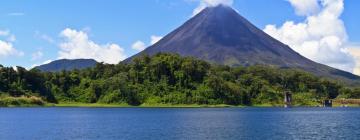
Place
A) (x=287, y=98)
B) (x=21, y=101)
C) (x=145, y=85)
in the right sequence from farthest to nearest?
(x=287, y=98) < (x=145, y=85) < (x=21, y=101)

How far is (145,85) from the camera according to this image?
6836 inches

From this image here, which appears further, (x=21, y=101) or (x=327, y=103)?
(x=327, y=103)

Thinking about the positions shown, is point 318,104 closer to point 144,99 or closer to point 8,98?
point 144,99

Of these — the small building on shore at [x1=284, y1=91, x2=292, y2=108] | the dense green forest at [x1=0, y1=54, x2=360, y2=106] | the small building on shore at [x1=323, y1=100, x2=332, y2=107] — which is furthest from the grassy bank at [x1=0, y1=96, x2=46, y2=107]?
the small building on shore at [x1=323, y1=100, x2=332, y2=107]

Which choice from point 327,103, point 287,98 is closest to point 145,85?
point 287,98

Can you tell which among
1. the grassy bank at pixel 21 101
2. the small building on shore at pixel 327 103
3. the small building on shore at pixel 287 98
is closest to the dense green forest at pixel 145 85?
the grassy bank at pixel 21 101

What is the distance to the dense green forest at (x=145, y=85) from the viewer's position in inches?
6526

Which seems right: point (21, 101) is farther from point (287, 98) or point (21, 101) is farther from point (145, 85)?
point (287, 98)

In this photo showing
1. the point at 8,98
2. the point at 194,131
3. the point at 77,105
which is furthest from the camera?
the point at 77,105

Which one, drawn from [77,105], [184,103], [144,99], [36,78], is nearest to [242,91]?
[184,103]

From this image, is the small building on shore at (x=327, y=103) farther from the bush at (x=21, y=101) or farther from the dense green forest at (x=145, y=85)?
the bush at (x=21, y=101)

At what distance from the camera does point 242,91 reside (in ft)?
567

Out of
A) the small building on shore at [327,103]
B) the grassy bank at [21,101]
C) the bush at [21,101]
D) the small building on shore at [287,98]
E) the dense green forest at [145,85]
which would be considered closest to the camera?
the grassy bank at [21,101]

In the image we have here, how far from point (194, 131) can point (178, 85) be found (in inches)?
4486
